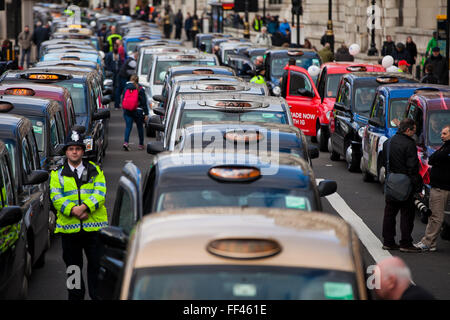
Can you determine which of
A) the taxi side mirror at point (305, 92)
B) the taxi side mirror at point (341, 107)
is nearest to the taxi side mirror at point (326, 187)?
the taxi side mirror at point (341, 107)

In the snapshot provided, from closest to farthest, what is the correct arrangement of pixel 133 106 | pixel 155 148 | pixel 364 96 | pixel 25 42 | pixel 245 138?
pixel 245 138 < pixel 155 148 < pixel 364 96 < pixel 133 106 < pixel 25 42

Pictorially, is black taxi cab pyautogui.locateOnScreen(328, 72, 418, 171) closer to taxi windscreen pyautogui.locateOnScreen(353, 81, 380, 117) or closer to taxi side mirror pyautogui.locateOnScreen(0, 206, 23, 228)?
Result: taxi windscreen pyautogui.locateOnScreen(353, 81, 380, 117)

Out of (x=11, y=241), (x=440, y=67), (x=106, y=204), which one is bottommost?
(x=106, y=204)

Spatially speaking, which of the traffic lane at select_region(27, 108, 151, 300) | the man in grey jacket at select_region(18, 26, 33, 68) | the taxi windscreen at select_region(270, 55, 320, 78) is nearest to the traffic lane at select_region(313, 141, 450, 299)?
the traffic lane at select_region(27, 108, 151, 300)

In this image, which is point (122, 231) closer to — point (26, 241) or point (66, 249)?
point (66, 249)

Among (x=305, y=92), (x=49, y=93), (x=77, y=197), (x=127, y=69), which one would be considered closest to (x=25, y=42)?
(x=127, y=69)

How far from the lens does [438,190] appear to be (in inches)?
521

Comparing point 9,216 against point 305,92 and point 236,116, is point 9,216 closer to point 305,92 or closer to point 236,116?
point 236,116

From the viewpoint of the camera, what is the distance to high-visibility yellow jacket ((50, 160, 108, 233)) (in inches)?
374

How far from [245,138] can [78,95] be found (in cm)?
950

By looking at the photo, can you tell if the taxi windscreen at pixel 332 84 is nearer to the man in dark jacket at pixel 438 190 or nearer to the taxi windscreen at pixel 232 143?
the man in dark jacket at pixel 438 190

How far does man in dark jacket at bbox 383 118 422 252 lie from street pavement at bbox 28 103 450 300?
179mm

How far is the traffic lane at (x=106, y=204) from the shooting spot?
426 inches
